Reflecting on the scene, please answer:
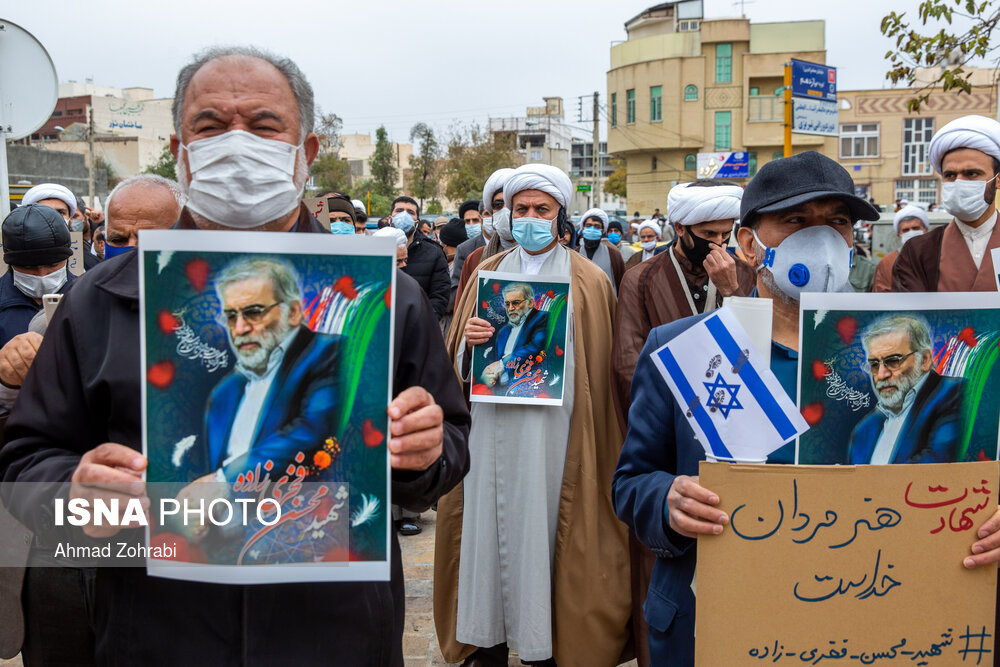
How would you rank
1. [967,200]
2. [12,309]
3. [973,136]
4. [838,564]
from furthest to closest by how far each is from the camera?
[973,136] → [967,200] → [12,309] → [838,564]

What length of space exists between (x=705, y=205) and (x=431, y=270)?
4.30 metres

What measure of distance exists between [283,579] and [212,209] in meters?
0.79

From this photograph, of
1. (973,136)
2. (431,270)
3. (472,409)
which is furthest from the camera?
(431,270)

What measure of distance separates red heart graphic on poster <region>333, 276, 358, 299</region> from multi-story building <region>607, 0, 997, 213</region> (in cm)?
5348

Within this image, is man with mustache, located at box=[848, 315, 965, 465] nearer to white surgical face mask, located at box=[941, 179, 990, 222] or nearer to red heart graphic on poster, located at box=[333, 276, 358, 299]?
red heart graphic on poster, located at box=[333, 276, 358, 299]

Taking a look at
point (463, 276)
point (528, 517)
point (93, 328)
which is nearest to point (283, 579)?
point (93, 328)

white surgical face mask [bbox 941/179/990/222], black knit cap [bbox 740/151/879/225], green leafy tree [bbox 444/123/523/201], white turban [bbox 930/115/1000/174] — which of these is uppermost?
green leafy tree [bbox 444/123/523/201]

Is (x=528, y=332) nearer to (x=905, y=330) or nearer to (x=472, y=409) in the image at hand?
(x=472, y=409)

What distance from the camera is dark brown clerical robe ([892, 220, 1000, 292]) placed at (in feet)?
11.8

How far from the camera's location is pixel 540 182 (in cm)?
432

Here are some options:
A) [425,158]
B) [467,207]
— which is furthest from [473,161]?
[467,207]

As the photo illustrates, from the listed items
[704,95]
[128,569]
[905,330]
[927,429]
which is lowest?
[128,569]

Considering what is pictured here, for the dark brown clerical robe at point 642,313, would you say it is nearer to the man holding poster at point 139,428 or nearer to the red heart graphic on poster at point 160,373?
the man holding poster at point 139,428

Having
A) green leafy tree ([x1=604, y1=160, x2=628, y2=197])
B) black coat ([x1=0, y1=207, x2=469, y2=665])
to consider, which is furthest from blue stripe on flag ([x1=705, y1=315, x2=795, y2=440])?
green leafy tree ([x1=604, y1=160, x2=628, y2=197])
